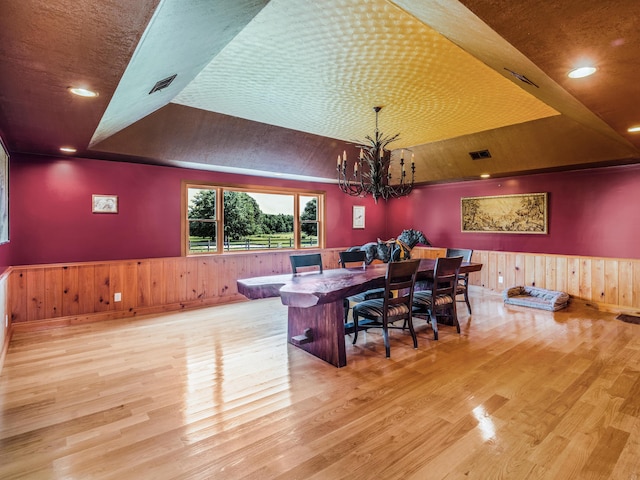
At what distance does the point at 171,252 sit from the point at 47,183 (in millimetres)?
1742

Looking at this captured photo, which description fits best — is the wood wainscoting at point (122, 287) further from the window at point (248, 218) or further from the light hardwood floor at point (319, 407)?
the light hardwood floor at point (319, 407)

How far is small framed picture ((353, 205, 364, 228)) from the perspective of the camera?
24.9 ft

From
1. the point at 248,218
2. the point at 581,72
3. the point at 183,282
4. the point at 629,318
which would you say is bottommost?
the point at 629,318

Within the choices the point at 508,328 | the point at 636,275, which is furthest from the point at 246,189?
the point at 636,275

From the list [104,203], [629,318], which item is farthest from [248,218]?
[629,318]

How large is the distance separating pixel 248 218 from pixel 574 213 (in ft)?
17.7

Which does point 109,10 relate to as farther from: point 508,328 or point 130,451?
point 508,328

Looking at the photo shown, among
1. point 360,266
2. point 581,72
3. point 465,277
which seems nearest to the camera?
point 581,72

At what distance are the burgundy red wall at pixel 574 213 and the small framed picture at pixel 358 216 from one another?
1.76m

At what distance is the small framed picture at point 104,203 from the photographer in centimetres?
460

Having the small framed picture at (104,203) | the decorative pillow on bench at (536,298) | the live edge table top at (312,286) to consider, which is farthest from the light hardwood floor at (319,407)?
the small framed picture at (104,203)

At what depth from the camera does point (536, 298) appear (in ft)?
18.0

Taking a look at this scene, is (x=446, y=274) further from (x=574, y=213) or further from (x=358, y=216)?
(x=358, y=216)

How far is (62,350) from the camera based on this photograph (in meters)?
3.49
